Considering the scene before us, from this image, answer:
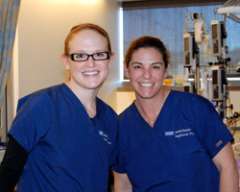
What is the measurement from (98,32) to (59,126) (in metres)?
0.32

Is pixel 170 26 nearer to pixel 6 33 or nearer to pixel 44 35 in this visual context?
pixel 44 35

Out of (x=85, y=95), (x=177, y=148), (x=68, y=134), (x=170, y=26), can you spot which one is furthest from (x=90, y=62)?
(x=170, y=26)

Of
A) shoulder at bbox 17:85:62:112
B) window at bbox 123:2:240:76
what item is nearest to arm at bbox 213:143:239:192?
shoulder at bbox 17:85:62:112

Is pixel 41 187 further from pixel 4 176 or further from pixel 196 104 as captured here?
pixel 196 104

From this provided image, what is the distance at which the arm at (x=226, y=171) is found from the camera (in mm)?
1521

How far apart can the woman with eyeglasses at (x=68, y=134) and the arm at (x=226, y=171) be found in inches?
17.3

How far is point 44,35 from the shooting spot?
10.8ft

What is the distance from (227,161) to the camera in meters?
1.53

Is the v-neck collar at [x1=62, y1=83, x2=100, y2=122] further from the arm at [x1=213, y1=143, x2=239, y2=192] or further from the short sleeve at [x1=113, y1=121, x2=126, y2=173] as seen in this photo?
the arm at [x1=213, y1=143, x2=239, y2=192]

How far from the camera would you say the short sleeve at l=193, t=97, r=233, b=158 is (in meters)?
1.52

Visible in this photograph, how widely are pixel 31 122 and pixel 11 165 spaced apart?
0.13 meters

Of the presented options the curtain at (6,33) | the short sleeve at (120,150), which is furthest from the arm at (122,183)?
the curtain at (6,33)

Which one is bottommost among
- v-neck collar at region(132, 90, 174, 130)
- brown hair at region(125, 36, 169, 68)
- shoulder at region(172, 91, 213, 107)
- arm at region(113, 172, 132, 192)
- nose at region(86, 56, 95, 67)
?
arm at region(113, 172, 132, 192)

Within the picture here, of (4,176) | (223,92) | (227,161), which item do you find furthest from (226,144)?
(223,92)
